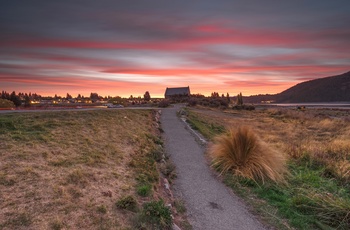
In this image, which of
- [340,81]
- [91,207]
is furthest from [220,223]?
[340,81]

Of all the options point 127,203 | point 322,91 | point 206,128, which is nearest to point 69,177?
point 127,203

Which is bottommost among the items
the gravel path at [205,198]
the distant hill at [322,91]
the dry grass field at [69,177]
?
the gravel path at [205,198]

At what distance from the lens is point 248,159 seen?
8523 mm

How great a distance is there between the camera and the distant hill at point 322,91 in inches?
6097

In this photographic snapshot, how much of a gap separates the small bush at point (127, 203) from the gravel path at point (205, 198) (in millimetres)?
1428

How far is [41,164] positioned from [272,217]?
21.5ft

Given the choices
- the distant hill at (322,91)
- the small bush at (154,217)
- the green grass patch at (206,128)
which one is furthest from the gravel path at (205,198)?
the distant hill at (322,91)

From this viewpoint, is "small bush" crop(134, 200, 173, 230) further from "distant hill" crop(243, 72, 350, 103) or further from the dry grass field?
"distant hill" crop(243, 72, 350, 103)

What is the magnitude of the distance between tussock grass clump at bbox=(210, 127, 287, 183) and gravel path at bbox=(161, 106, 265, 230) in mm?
786

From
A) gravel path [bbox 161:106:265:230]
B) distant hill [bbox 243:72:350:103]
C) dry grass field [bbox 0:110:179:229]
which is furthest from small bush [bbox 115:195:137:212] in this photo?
distant hill [bbox 243:72:350:103]

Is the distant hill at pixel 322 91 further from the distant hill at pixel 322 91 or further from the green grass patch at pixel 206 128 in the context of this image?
the green grass patch at pixel 206 128

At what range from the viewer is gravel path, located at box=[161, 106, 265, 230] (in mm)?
5438

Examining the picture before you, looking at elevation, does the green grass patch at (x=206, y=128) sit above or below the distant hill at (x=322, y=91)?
below

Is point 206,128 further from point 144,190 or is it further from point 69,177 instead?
point 69,177
